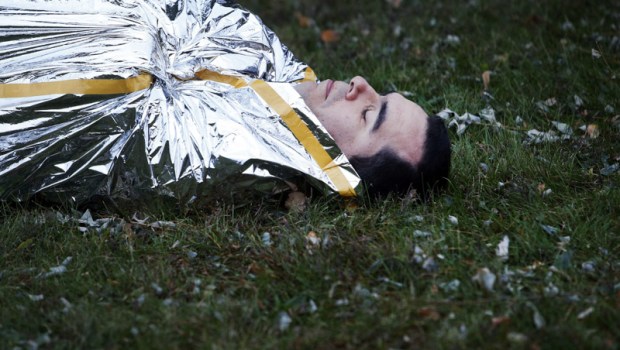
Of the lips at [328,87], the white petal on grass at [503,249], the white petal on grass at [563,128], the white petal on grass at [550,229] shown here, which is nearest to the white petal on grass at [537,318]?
the white petal on grass at [503,249]

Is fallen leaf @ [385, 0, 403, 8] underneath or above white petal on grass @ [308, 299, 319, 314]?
underneath

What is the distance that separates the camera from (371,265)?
2.99m

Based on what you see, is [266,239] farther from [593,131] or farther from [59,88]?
[593,131]

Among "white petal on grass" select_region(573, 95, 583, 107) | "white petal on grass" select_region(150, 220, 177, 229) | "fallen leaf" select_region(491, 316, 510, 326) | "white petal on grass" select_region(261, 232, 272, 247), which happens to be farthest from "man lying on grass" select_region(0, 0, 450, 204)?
"white petal on grass" select_region(573, 95, 583, 107)

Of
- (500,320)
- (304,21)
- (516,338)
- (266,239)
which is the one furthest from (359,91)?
(304,21)

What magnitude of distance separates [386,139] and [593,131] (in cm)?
146

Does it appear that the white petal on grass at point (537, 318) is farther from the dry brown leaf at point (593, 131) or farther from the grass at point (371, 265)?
the dry brown leaf at point (593, 131)

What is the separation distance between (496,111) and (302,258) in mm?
2084

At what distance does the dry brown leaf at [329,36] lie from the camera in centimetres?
596

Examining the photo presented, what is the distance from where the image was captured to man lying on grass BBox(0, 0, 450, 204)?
3354 mm

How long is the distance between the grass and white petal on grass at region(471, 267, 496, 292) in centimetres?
2

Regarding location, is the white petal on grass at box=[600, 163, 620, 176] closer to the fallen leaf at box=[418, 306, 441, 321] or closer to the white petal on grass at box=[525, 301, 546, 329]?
the white petal on grass at box=[525, 301, 546, 329]

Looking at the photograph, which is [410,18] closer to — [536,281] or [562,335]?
[536,281]

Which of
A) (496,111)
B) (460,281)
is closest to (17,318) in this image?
(460,281)
